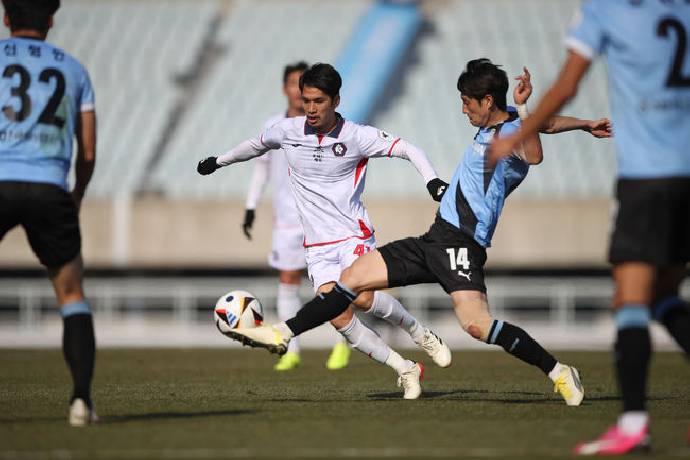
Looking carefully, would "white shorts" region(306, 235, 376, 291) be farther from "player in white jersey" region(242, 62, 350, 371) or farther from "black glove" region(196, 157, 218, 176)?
"player in white jersey" region(242, 62, 350, 371)

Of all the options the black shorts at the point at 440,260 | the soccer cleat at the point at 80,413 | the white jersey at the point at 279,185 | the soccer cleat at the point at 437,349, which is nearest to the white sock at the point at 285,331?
the black shorts at the point at 440,260

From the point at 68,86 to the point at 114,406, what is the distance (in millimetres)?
2458

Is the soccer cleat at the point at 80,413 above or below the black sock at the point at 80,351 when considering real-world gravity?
below

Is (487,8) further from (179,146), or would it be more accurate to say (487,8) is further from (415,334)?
(415,334)

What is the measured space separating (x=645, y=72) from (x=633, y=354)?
1.40 meters

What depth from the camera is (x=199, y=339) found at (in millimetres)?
24422

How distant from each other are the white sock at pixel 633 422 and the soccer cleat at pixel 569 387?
2.32 metres

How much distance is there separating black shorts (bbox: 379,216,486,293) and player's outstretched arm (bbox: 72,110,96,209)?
2342 mm

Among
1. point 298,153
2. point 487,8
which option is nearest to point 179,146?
point 487,8

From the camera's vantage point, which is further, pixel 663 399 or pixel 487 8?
pixel 487 8

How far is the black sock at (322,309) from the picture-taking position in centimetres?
845

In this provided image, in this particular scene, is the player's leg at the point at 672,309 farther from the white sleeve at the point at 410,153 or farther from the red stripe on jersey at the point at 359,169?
the red stripe on jersey at the point at 359,169

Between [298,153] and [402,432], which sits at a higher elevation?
[298,153]

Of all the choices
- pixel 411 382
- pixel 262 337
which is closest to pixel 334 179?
pixel 411 382
